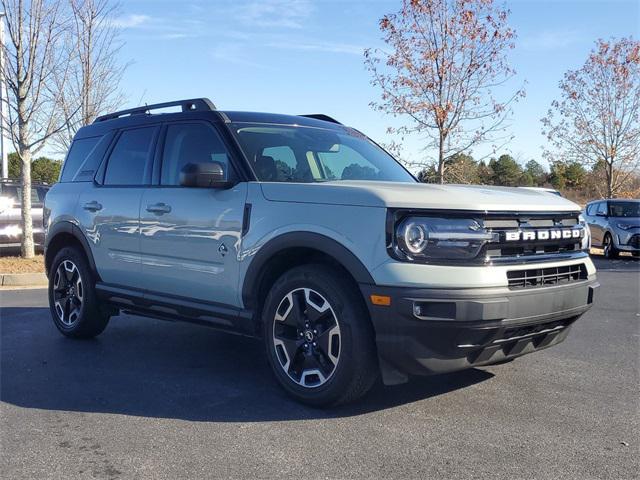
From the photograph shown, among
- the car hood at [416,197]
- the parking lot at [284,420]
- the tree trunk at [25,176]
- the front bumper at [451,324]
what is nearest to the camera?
the parking lot at [284,420]

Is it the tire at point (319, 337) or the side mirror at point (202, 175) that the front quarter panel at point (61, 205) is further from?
the tire at point (319, 337)

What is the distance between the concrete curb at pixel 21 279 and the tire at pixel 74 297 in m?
4.58

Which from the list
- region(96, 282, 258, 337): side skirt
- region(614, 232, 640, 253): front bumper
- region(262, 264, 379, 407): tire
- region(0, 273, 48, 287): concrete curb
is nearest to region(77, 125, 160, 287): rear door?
region(96, 282, 258, 337): side skirt

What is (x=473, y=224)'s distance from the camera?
3652 millimetres

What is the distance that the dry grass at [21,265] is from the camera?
36.2ft

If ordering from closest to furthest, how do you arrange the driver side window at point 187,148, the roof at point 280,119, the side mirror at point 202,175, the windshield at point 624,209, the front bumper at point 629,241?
the side mirror at point 202,175
the driver side window at point 187,148
the roof at point 280,119
the front bumper at point 629,241
the windshield at point 624,209

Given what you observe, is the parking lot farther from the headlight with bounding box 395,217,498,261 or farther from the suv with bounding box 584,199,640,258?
the suv with bounding box 584,199,640,258

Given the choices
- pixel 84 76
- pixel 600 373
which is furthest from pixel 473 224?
pixel 84 76

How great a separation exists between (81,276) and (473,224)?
386cm

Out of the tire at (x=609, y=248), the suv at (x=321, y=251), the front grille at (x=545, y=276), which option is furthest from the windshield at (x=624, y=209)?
the front grille at (x=545, y=276)

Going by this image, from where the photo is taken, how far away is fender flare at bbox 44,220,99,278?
5812 millimetres

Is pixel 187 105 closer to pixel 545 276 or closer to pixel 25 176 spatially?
pixel 545 276

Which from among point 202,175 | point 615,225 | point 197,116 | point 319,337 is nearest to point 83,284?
point 197,116

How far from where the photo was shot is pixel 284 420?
3.86m
